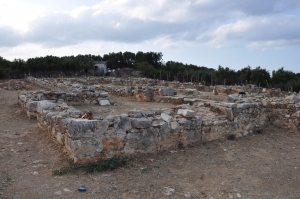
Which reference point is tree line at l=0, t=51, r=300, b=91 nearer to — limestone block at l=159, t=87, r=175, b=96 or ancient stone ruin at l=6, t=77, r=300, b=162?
limestone block at l=159, t=87, r=175, b=96

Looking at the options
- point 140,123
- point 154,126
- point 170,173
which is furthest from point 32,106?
point 170,173

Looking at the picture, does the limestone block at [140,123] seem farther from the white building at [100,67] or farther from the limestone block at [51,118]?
the white building at [100,67]

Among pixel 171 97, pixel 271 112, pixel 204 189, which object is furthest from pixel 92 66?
pixel 204 189

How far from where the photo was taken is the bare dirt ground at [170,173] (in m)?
4.14

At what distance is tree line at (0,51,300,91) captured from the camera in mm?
28188

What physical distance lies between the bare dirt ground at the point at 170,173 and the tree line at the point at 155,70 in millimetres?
17156

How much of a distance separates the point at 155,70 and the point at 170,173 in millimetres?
37416

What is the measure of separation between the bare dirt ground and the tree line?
17156 mm

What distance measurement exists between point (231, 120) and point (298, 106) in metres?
2.63

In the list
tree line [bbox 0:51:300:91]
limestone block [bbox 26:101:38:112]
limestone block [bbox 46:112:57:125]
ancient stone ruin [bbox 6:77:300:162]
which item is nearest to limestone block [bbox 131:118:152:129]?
ancient stone ruin [bbox 6:77:300:162]

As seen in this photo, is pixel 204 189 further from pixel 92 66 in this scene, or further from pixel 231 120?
pixel 92 66

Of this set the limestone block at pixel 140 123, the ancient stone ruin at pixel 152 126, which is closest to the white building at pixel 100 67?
the ancient stone ruin at pixel 152 126

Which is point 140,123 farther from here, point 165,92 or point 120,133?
point 165,92

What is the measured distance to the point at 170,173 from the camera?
4.86 meters
